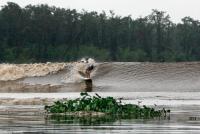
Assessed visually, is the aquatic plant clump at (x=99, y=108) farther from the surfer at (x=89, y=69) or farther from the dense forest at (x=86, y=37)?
the dense forest at (x=86, y=37)

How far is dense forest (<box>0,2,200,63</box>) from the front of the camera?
96.8 meters

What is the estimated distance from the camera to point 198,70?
47.5m

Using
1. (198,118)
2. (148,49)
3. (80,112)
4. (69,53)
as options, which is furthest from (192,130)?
(148,49)

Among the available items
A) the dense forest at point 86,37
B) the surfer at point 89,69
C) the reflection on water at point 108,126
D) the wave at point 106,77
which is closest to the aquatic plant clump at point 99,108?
the reflection on water at point 108,126

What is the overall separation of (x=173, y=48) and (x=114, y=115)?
9561 centimetres

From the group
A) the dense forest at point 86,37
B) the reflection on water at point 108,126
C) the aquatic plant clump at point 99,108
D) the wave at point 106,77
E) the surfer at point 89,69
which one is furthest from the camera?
the dense forest at point 86,37

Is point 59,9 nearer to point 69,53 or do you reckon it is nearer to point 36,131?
point 69,53

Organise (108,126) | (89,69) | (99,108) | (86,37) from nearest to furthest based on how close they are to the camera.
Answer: (108,126)
(99,108)
(89,69)
(86,37)

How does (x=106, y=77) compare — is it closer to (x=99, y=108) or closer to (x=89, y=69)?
(x=89, y=69)

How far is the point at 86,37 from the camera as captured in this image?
107m

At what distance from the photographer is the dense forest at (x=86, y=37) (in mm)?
96750

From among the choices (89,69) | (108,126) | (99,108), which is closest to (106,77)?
(89,69)

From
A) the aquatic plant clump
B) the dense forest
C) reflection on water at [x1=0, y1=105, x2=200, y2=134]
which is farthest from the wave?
the dense forest

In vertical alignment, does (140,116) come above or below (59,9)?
below
